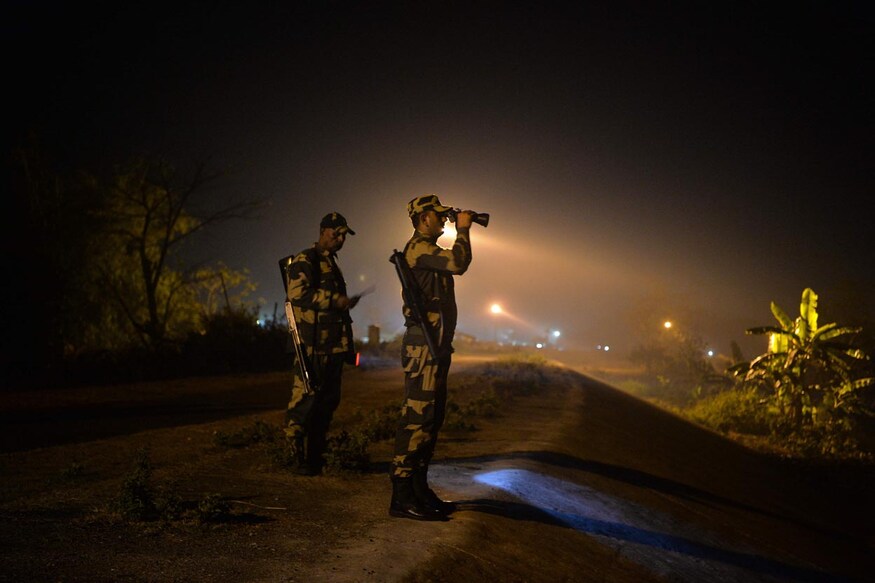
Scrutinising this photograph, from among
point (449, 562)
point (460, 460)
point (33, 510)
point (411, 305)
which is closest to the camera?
point (449, 562)

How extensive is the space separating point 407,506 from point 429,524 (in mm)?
203

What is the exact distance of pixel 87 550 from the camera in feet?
11.0

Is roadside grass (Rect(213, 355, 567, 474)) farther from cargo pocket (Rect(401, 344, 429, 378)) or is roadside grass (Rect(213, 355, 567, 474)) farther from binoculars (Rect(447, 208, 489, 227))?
binoculars (Rect(447, 208, 489, 227))

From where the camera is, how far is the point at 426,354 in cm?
448

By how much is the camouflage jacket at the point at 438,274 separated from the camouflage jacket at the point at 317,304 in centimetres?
91

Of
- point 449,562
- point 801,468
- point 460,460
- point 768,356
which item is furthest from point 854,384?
point 449,562

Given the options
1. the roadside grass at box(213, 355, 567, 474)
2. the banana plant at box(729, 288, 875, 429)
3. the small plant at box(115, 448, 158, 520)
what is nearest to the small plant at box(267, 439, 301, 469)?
the roadside grass at box(213, 355, 567, 474)

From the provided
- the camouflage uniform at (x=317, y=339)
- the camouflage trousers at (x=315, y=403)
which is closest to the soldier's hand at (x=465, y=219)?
the camouflage uniform at (x=317, y=339)

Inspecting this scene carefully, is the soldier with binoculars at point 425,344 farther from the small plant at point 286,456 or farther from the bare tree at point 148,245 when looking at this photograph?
the bare tree at point 148,245

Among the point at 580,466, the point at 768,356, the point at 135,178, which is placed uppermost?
the point at 135,178

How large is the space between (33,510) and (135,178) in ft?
67.1

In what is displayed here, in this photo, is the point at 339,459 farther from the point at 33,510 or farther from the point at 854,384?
the point at 854,384

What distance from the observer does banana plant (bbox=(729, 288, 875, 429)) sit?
15.7m

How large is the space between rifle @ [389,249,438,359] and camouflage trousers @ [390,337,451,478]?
0.22ft
